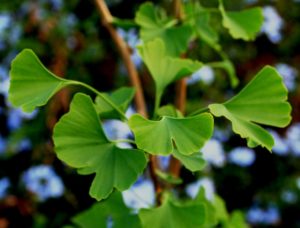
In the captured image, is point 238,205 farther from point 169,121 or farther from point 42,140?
point 169,121

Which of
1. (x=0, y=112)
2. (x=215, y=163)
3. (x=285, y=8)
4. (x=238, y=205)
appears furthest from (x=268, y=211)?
(x=0, y=112)

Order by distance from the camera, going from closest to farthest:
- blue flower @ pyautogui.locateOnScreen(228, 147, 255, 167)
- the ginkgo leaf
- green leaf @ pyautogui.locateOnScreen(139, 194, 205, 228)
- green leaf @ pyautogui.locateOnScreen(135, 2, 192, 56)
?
the ginkgo leaf → green leaf @ pyautogui.locateOnScreen(139, 194, 205, 228) → green leaf @ pyautogui.locateOnScreen(135, 2, 192, 56) → blue flower @ pyautogui.locateOnScreen(228, 147, 255, 167)

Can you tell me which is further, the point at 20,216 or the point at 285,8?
the point at 285,8

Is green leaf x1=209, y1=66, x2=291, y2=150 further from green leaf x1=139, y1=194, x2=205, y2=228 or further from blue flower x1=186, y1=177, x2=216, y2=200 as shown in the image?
blue flower x1=186, y1=177, x2=216, y2=200

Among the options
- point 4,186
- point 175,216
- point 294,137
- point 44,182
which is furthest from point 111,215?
point 294,137

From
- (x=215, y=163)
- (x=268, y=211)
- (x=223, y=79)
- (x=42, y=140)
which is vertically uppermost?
(x=42, y=140)

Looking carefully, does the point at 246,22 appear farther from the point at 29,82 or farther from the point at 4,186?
the point at 4,186

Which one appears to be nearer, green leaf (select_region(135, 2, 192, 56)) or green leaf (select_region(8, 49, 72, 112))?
green leaf (select_region(8, 49, 72, 112))

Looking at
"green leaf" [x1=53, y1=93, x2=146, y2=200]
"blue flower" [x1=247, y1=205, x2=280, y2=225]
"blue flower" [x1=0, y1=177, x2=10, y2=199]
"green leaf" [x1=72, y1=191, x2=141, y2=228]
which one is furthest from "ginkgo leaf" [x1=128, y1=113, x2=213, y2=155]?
"blue flower" [x1=247, y1=205, x2=280, y2=225]
